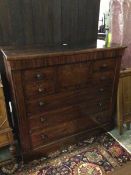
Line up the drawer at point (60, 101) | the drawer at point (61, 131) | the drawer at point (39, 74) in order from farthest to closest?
the drawer at point (61, 131), the drawer at point (60, 101), the drawer at point (39, 74)

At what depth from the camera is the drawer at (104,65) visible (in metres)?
1.70

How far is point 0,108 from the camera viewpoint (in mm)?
1514

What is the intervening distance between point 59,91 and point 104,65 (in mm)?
544

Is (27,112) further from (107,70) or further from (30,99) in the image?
(107,70)

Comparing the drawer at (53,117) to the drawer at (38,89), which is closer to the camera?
the drawer at (38,89)

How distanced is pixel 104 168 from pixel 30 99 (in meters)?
0.99

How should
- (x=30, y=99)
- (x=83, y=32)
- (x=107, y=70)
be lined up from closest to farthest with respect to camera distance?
(x=30, y=99), (x=107, y=70), (x=83, y=32)

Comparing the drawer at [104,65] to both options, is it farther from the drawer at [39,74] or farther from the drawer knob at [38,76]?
the drawer knob at [38,76]

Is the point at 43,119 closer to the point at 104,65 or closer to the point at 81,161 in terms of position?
the point at 81,161

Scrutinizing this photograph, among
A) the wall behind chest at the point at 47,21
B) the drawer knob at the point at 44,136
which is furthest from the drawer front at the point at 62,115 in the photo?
the wall behind chest at the point at 47,21

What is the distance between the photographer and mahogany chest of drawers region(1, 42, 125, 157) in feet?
4.66

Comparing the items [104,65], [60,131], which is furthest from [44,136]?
[104,65]

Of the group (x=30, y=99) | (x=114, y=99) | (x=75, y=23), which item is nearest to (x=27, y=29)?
(x=75, y=23)

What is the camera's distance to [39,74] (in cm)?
146
